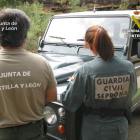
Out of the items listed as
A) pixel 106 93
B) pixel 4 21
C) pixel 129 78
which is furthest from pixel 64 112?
pixel 4 21

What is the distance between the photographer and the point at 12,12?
141cm

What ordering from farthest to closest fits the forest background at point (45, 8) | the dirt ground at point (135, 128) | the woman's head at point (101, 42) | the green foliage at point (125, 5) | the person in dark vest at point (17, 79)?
the green foliage at point (125, 5) → the forest background at point (45, 8) → the dirt ground at point (135, 128) → the woman's head at point (101, 42) → the person in dark vest at point (17, 79)

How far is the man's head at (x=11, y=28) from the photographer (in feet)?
4.53

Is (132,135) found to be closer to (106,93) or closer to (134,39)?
(134,39)

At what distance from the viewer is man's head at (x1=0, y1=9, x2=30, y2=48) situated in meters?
1.38

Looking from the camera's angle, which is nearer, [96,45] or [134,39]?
[96,45]

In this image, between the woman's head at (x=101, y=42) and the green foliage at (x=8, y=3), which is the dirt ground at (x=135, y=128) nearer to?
the woman's head at (x=101, y=42)

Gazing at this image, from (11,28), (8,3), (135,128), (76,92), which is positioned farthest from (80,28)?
(8,3)

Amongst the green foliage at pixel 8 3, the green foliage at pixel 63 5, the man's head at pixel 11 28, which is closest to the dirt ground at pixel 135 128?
the man's head at pixel 11 28

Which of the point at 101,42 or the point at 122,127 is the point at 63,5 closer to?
the point at 101,42

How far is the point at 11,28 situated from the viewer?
54.4 inches

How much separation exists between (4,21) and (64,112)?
41.8 inches

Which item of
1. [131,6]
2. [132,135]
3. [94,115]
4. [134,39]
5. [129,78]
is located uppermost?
[131,6]

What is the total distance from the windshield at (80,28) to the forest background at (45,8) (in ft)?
20.6
